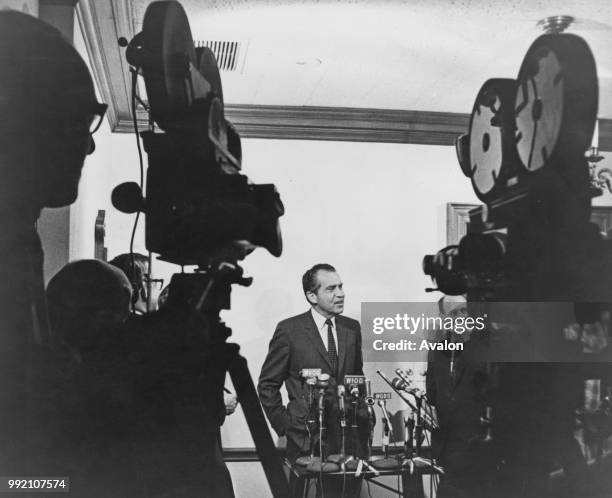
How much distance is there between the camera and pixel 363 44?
1.53m

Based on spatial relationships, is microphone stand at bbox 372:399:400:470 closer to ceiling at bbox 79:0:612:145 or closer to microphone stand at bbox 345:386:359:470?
microphone stand at bbox 345:386:359:470

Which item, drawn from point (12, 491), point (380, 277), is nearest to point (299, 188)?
point (380, 277)

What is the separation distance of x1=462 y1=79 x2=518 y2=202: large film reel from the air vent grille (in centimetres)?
58

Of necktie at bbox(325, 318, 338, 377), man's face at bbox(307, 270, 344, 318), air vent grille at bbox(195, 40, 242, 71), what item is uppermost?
air vent grille at bbox(195, 40, 242, 71)

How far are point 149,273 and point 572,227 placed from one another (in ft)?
2.70

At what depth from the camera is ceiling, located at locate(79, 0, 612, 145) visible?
4.56 feet

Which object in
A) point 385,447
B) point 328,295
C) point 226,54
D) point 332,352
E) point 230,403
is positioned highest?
point 226,54

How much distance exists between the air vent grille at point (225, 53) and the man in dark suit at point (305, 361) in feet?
1.84

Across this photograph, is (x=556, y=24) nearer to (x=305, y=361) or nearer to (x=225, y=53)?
(x=225, y=53)

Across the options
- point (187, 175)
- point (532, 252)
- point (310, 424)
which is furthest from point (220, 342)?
point (532, 252)

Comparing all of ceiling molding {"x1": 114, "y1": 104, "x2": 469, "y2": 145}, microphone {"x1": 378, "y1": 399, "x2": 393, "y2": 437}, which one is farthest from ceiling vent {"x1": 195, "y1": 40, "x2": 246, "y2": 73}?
microphone {"x1": 378, "y1": 399, "x2": 393, "y2": 437}

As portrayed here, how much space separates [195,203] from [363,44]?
2.57ft

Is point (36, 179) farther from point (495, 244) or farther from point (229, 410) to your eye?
point (495, 244)

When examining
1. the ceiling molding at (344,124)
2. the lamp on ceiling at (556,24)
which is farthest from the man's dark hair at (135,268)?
the lamp on ceiling at (556,24)
